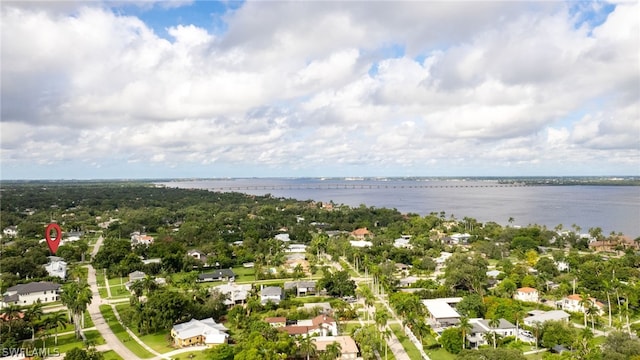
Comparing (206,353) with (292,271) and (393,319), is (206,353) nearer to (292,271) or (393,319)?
(393,319)

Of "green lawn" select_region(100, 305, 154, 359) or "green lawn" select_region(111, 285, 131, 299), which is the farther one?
"green lawn" select_region(111, 285, 131, 299)

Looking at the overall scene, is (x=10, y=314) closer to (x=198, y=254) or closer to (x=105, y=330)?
(x=105, y=330)

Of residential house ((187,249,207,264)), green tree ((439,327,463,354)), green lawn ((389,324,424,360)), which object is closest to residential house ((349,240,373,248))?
residential house ((187,249,207,264))

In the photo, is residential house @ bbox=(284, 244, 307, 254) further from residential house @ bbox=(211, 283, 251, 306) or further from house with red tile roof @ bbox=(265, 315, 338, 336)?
house with red tile roof @ bbox=(265, 315, 338, 336)

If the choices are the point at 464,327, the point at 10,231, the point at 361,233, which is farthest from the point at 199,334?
the point at 10,231

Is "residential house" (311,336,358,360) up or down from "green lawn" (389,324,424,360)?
up

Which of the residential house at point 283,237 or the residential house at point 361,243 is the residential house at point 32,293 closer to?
the residential house at point 283,237
